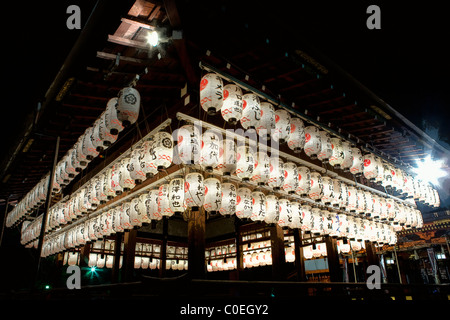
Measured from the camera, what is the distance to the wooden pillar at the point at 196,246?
6.43 m

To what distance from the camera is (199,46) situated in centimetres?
603

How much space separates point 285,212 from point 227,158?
10.6ft

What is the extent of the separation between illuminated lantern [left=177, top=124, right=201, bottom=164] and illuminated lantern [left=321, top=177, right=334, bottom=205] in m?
4.81

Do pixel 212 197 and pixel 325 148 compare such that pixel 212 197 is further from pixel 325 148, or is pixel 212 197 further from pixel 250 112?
pixel 325 148

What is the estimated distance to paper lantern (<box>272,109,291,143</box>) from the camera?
7.00m

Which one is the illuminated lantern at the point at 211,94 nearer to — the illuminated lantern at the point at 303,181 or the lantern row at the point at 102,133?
the lantern row at the point at 102,133

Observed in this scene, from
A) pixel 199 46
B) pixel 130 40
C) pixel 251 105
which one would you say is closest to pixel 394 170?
pixel 251 105

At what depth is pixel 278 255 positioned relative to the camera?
30.0 ft

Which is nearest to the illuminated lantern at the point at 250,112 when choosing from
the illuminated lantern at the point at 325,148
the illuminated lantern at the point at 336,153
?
the illuminated lantern at the point at 325,148

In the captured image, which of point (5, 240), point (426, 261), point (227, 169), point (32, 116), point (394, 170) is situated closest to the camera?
point (227, 169)

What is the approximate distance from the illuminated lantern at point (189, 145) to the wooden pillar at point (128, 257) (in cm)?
558

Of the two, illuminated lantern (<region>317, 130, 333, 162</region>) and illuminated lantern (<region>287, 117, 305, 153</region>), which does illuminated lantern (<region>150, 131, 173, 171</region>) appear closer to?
illuminated lantern (<region>287, 117, 305, 153</region>)
